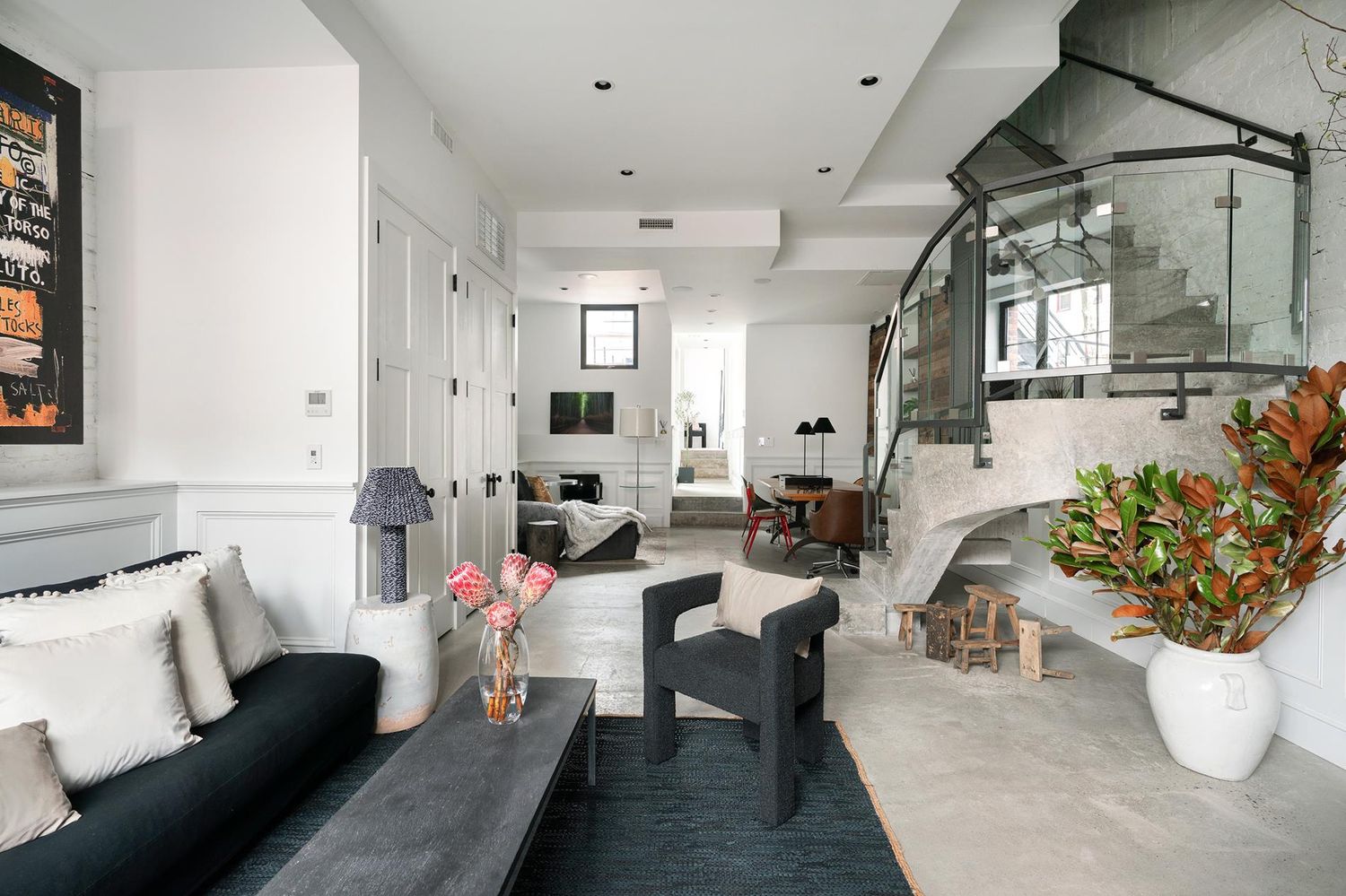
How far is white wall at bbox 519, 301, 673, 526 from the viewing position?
9219mm

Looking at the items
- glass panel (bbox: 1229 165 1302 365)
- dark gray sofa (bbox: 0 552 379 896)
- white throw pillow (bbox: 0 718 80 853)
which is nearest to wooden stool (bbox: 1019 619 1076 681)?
glass panel (bbox: 1229 165 1302 365)

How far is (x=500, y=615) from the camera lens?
1.89 m

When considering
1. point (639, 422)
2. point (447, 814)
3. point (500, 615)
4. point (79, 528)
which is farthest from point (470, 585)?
point (639, 422)

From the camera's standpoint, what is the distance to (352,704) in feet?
7.79

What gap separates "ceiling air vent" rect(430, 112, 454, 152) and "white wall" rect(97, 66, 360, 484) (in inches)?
35.5

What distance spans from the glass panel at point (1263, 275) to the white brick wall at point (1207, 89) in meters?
0.04

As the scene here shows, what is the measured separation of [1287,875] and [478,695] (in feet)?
8.30

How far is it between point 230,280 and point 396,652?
1875 millimetres

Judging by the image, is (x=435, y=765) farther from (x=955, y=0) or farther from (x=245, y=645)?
(x=955, y=0)

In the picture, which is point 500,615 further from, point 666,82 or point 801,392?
point 801,392

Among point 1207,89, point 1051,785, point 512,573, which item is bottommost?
point 1051,785

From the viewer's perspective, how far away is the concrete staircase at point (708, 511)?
9.30 metres

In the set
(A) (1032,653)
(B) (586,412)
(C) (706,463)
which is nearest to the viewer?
(A) (1032,653)

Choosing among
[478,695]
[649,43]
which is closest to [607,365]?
[649,43]
